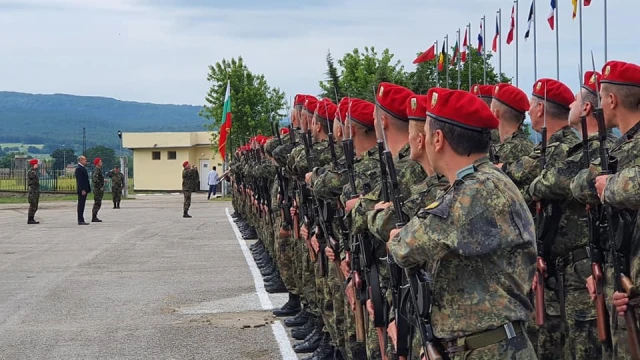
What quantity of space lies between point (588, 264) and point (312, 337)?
3255mm

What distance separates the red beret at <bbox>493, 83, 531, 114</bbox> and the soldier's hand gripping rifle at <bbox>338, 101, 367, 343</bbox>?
1.27m

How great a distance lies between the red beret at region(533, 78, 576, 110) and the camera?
5.47 meters

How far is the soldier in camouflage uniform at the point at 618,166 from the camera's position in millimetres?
3971

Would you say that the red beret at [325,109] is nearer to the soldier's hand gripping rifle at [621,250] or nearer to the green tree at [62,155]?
the soldier's hand gripping rifle at [621,250]

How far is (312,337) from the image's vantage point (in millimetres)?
7434

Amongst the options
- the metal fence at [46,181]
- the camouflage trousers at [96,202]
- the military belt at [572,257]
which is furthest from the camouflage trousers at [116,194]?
the military belt at [572,257]

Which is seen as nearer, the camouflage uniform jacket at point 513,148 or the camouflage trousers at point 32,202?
the camouflage uniform jacket at point 513,148

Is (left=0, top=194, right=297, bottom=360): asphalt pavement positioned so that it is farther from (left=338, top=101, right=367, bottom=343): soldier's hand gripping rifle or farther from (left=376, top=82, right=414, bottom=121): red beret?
(left=376, top=82, right=414, bottom=121): red beret

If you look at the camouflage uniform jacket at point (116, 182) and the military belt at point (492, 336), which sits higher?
the camouflage uniform jacket at point (116, 182)

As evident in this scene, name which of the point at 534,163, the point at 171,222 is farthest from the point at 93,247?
the point at 534,163

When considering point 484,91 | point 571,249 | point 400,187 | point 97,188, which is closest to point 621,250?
point 571,249

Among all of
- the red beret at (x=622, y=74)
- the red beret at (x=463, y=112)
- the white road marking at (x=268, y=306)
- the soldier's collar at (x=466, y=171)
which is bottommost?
the white road marking at (x=268, y=306)

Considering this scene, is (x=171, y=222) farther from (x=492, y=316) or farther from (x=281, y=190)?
(x=492, y=316)

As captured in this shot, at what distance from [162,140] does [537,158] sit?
54264 millimetres
